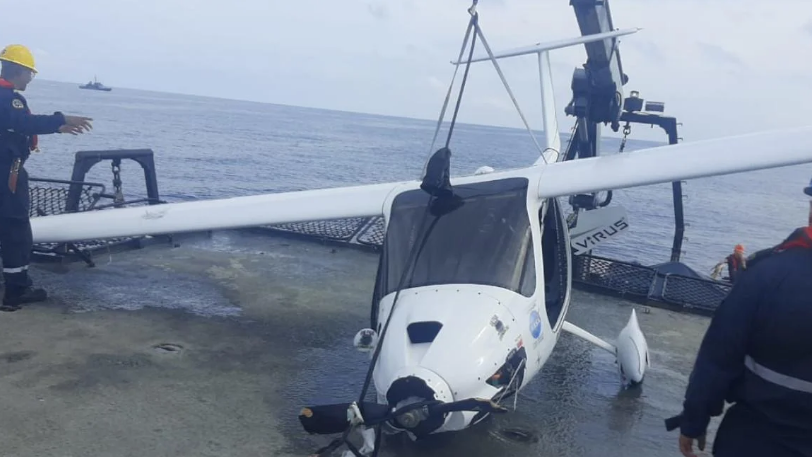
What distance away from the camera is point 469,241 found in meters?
5.55

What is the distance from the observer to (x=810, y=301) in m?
2.86

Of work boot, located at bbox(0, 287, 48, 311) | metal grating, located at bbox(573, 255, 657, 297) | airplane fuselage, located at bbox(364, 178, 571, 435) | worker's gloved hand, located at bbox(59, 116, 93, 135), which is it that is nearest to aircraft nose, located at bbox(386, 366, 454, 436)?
airplane fuselage, located at bbox(364, 178, 571, 435)

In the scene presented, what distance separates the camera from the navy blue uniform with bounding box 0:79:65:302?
735 cm

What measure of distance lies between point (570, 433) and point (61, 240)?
6.61 metres

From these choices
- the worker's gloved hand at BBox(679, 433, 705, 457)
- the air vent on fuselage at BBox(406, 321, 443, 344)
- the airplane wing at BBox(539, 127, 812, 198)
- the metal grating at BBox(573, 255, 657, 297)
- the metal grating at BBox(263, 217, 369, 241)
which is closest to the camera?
the worker's gloved hand at BBox(679, 433, 705, 457)

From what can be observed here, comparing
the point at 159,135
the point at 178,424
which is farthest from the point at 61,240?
the point at 159,135

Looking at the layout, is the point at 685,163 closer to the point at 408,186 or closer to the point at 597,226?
the point at 597,226

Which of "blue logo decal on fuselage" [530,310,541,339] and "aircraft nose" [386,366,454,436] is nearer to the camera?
"aircraft nose" [386,366,454,436]

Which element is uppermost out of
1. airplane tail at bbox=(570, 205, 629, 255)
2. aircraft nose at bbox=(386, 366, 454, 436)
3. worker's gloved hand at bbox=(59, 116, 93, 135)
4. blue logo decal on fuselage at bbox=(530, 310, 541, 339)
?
worker's gloved hand at bbox=(59, 116, 93, 135)

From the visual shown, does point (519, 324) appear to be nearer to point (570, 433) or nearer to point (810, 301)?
point (570, 433)

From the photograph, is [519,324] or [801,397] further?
[519,324]

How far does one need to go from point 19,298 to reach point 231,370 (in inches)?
119

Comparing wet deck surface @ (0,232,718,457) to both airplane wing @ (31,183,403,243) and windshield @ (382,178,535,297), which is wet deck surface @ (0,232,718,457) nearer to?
airplane wing @ (31,183,403,243)

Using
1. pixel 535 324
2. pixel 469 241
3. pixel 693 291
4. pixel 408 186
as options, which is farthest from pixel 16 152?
pixel 693 291
